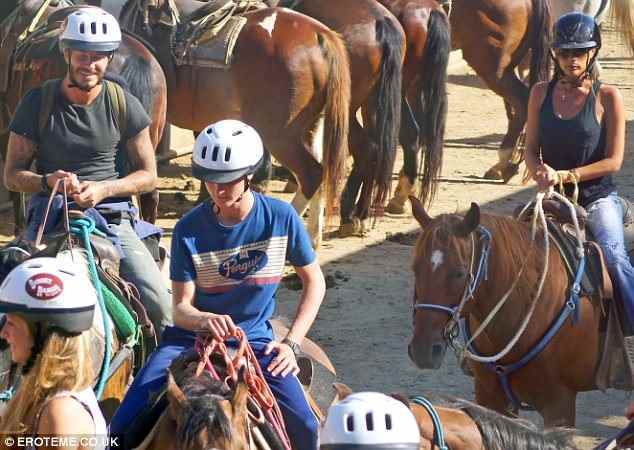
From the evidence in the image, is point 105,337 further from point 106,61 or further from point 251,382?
point 106,61

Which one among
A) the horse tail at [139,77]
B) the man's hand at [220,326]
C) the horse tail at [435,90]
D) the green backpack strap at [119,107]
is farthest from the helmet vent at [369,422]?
the horse tail at [435,90]

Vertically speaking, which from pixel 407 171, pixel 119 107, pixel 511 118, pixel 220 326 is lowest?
pixel 407 171

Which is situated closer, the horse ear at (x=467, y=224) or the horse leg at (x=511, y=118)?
the horse ear at (x=467, y=224)

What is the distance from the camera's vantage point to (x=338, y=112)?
11.1 meters

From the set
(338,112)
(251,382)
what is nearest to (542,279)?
(251,382)

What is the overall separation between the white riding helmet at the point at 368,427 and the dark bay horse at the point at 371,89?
8365 millimetres

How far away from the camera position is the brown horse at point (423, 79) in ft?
42.5

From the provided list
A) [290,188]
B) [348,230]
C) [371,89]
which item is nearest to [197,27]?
[371,89]

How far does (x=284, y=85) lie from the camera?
11.3 m

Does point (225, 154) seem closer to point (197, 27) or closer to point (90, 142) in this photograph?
point (90, 142)

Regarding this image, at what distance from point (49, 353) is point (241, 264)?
4.59 ft

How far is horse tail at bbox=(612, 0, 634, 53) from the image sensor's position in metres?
17.6

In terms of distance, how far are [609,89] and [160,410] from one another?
3.29m

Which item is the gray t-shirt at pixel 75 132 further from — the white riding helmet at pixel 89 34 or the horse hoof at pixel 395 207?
the horse hoof at pixel 395 207
